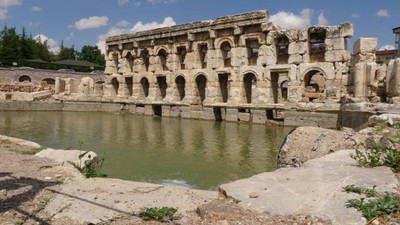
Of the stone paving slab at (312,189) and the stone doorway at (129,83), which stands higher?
the stone doorway at (129,83)

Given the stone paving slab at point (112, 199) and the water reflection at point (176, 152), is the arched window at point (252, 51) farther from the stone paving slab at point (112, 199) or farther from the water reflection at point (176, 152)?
the stone paving slab at point (112, 199)

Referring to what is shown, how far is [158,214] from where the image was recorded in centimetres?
384

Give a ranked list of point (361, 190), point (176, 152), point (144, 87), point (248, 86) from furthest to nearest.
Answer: point (144, 87) < point (248, 86) < point (176, 152) < point (361, 190)

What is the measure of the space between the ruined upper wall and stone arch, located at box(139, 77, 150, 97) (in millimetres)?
3327

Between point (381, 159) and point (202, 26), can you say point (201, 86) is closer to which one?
point (202, 26)

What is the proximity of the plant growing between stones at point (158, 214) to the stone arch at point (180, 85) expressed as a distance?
22970mm

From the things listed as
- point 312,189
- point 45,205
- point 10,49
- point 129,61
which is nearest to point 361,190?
point 312,189

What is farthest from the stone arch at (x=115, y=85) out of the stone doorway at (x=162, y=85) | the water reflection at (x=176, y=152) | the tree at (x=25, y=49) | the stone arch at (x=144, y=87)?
the tree at (x=25, y=49)

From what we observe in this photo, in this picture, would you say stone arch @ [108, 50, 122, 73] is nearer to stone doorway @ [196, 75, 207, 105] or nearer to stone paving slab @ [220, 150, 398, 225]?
stone doorway @ [196, 75, 207, 105]

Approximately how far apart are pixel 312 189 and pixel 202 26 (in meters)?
21.5

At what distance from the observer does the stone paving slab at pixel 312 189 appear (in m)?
3.73

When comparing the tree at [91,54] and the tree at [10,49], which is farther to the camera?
the tree at [91,54]

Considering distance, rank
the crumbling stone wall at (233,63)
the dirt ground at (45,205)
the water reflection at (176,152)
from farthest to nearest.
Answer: the crumbling stone wall at (233,63) → the water reflection at (176,152) → the dirt ground at (45,205)

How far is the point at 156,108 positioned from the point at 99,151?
54.9ft
